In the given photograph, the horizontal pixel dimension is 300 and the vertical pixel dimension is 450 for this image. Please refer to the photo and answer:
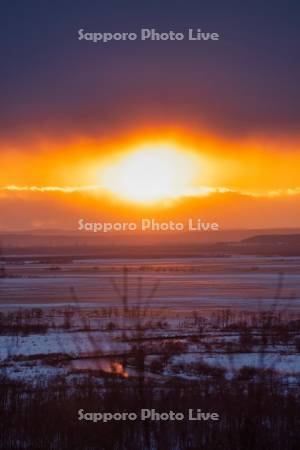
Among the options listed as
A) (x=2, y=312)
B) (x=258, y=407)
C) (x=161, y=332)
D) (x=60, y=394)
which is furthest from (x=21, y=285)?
(x=258, y=407)

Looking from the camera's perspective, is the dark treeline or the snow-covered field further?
the snow-covered field

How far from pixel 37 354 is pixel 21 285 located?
1040 inches

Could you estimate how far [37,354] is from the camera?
1744 cm

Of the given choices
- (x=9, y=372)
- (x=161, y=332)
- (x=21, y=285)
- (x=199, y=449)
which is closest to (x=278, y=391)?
(x=199, y=449)

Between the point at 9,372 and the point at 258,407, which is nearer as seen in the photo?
the point at 258,407

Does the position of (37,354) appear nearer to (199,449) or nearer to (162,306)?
(199,449)

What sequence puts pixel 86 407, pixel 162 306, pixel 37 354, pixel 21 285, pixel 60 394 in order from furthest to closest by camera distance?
pixel 21 285 → pixel 162 306 → pixel 37 354 → pixel 60 394 → pixel 86 407

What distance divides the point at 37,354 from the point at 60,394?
21.6 ft

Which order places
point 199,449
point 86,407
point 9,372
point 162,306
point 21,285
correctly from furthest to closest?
point 21,285 < point 162,306 < point 9,372 < point 86,407 < point 199,449

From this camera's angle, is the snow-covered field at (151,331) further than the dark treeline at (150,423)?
Yes

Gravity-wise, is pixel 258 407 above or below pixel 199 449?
above

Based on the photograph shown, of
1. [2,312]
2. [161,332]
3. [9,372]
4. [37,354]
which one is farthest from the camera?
[2,312]

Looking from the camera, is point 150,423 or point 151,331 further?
point 151,331

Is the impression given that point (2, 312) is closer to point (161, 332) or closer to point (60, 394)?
point (161, 332)
